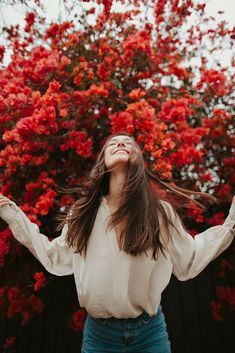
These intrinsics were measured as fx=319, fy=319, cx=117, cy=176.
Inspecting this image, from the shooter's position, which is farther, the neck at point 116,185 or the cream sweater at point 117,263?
the neck at point 116,185

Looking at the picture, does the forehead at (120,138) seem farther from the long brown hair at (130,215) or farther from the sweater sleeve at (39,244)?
the sweater sleeve at (39,244)

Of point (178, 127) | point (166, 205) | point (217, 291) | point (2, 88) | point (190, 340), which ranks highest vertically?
point (2, 88)

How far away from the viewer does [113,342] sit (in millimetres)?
1588

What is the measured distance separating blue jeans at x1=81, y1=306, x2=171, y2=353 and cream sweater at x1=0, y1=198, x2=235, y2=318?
50mm

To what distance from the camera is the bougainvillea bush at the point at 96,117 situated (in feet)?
8.50

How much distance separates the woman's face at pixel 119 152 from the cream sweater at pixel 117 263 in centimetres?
25

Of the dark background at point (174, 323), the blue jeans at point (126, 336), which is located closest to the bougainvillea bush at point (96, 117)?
the dark background at point (174, 323)

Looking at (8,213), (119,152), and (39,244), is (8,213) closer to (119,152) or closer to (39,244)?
(39,244)

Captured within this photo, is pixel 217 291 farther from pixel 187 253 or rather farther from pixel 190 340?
pixel 187 253

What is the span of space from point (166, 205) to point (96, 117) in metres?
1.28

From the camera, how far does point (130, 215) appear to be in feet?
5.88

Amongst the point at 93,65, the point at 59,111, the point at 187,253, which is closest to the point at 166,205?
the point at 187,253

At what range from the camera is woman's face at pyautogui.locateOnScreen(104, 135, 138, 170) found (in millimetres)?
1904

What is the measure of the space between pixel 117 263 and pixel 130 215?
0.95 feet
